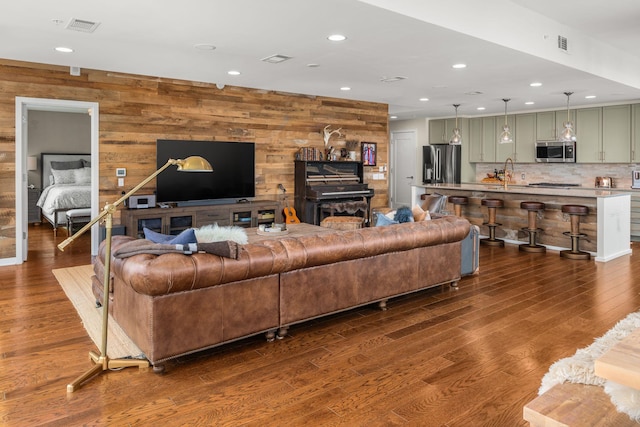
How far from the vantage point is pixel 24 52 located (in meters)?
5.30

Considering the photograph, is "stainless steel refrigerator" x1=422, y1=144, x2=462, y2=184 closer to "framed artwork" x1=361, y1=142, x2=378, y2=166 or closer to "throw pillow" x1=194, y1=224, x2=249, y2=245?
"framed artwork" x1=361, y1=142, x2=378, y2=166

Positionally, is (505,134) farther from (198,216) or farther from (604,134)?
(198,216)

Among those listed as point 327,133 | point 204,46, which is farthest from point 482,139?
point 204,46

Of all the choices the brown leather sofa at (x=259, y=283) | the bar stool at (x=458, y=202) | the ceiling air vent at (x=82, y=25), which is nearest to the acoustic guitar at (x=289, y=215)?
the bar stool at (x=458, y=202)

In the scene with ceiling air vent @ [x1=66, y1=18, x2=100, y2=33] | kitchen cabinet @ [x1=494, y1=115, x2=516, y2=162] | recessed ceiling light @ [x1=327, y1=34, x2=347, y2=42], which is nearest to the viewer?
ceiling air vent @ [x1=66, y1=18, x2=100, y2=33]

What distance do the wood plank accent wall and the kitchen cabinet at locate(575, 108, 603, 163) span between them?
4047 millimetres

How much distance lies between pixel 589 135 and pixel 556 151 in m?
0.63

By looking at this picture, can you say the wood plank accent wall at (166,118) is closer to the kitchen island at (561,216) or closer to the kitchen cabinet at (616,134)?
the kitchen island at (561,216)

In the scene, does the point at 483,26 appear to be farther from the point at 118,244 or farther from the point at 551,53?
the point at 118,244

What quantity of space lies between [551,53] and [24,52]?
5.79 metres

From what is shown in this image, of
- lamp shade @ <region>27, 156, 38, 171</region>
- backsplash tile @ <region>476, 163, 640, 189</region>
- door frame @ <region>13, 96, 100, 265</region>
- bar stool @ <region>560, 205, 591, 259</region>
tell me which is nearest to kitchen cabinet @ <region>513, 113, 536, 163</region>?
backsplash tile @ <region>476, 163, 640, 189</region>

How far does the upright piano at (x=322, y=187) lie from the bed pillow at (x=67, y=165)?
5068 mm

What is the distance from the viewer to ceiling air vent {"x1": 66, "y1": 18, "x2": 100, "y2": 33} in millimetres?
4105

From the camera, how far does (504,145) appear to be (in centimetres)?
1041
